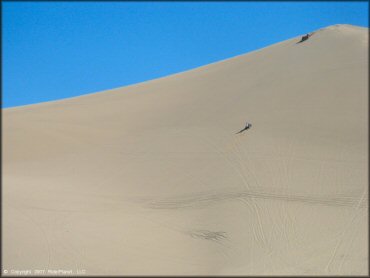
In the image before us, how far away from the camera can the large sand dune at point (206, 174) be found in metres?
10.5

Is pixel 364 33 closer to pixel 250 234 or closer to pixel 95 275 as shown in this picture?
pixel 250 234

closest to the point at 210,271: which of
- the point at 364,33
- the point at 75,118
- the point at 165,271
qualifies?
the point at 165,271

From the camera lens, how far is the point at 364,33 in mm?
26922

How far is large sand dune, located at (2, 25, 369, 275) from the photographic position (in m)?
10.5

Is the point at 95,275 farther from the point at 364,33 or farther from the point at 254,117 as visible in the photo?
the point at 364,33

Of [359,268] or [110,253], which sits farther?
[110,253]

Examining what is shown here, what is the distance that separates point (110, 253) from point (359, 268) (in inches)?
202

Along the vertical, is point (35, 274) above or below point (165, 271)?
above

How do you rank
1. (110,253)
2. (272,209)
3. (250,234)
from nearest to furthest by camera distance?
(110,253), (250,234), (272,209)

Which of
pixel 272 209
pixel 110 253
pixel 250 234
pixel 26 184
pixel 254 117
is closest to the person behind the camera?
pixel 110 253

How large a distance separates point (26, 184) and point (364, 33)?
67.3 feet

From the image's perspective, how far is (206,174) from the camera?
1639 cm

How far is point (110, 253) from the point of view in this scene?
10.5 m

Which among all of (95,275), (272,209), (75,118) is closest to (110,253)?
(95,275)
